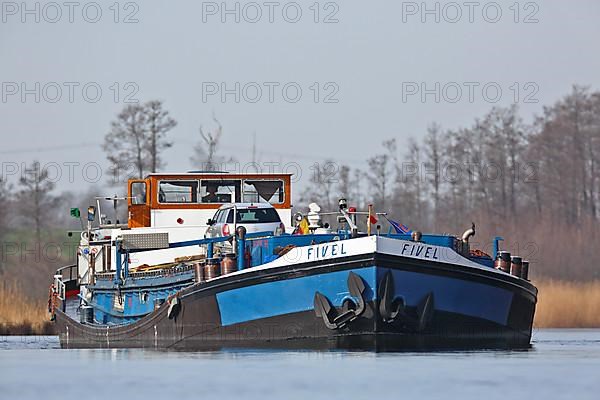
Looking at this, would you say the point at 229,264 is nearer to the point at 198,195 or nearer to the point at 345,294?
the point at 345,294

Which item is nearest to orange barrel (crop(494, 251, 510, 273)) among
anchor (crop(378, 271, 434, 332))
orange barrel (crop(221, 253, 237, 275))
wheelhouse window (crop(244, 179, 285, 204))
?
anchor (crop(378, 271, 434, 332))

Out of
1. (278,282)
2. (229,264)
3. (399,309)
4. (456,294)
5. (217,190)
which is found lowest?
(399,309)

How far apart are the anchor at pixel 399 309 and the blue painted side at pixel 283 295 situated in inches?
9.2

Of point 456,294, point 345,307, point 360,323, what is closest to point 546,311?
point 456,294

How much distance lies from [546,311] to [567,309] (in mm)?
615

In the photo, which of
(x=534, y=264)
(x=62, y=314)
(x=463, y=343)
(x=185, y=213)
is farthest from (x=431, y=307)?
(x=534, y=264)

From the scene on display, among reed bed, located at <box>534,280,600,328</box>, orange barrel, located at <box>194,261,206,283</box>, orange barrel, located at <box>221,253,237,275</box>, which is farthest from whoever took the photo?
reed bed, located at <box>534,280,600,328</box>

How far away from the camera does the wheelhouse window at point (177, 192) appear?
3888 centimetres

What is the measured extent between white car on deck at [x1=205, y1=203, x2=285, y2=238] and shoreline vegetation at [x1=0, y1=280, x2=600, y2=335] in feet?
43.0

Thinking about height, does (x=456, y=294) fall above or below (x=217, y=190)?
below

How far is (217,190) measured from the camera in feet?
128

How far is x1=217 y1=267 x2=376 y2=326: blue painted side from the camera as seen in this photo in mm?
30375

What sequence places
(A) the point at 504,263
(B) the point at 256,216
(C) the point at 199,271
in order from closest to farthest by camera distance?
(C) the point at 199,271 → (A) the point at 504,263 → (B) the point at 256,216

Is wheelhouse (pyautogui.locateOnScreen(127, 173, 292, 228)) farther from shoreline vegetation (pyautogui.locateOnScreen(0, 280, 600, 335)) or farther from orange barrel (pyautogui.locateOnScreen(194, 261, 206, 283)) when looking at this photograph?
shoreline vegetation (pyautogui.locateOnScreen(0, 280, 600, 335))
